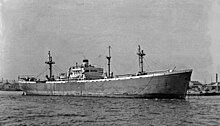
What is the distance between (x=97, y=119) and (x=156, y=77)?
18.4m

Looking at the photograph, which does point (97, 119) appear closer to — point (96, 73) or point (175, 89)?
point (175, 89)

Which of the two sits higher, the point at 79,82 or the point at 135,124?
the point at 79,82

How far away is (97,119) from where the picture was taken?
21.1m

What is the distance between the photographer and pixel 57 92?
188 feet

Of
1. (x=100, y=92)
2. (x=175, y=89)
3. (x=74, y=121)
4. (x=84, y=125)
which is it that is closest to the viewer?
(x=84, y=125)

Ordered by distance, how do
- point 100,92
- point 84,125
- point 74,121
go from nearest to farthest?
point 84,125
point 74,121
point 100,92

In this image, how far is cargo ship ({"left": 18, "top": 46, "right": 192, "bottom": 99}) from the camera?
38006 mm

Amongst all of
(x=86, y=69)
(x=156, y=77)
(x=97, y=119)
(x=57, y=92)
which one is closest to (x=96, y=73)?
(x=86, y=69)

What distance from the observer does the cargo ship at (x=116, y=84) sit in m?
38.0

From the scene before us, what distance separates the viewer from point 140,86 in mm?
40062

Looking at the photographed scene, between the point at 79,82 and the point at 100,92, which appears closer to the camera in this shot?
the point at 100,92

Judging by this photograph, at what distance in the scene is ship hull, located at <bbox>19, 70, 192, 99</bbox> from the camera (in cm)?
3784

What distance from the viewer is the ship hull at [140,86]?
3784 centimetres

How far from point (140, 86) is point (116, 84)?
422cm
